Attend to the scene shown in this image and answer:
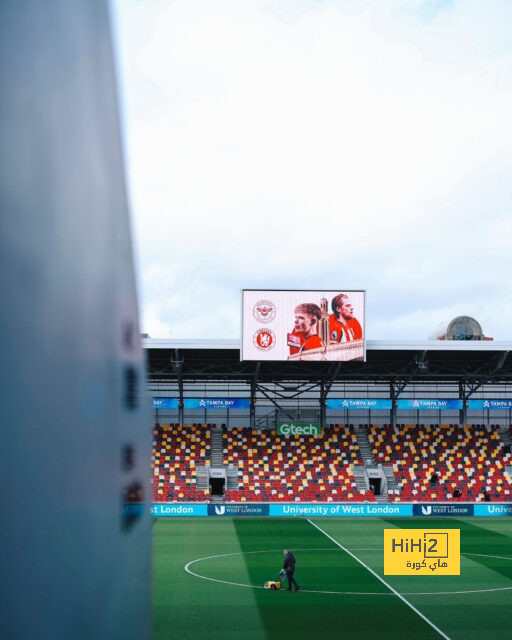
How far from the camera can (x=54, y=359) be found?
2309mm

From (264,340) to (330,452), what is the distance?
10639 mm

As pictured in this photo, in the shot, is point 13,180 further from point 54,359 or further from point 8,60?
point 54,359

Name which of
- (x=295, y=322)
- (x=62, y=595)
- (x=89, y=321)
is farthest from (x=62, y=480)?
(x=295, y=322)

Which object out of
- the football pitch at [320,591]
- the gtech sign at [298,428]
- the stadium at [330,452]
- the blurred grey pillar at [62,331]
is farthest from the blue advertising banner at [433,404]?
the blurred grey pillar at [62,331]

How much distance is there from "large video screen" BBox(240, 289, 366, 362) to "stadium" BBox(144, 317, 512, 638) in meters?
1.58

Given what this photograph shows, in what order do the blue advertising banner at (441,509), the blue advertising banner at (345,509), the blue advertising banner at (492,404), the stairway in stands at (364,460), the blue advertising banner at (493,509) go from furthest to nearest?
the blue advertising banner at (492,404) → the stairway in stands at (364,460) → the blue advertising banner at (493,509) → the blue advertising banner at (345,509) → the blue advertising banner at (441,509)

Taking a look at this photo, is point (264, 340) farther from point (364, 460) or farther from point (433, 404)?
point (433, 404)

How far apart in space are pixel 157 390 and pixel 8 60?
184 feet

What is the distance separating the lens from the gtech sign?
55531mm

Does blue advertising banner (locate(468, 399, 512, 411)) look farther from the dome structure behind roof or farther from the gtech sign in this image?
the gtech sign

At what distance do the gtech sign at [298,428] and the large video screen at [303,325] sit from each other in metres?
8.28

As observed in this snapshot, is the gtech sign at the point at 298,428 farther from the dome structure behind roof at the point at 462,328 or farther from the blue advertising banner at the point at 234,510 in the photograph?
the dome structure behind roof at the point at 462,328

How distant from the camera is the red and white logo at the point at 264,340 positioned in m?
49.1

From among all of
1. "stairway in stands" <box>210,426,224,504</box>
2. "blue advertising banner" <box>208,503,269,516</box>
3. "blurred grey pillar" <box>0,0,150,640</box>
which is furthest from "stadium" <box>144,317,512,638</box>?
"blurred grey pillar" <box>0,0,150,640</box>
